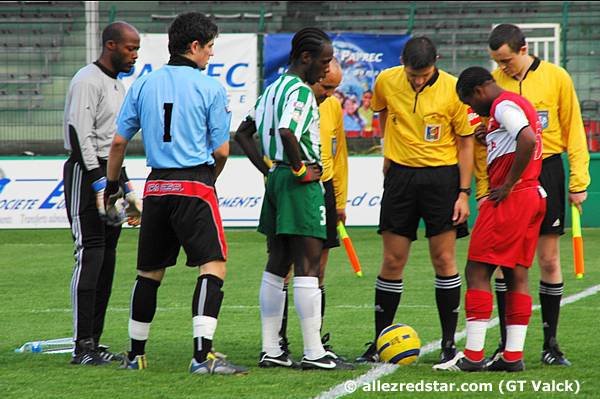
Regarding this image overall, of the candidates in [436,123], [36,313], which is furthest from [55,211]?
[436,123]

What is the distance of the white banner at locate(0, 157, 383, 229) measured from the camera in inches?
656

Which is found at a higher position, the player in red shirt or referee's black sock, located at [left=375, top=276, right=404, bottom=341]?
the player in red shirt

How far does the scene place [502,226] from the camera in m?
6.34

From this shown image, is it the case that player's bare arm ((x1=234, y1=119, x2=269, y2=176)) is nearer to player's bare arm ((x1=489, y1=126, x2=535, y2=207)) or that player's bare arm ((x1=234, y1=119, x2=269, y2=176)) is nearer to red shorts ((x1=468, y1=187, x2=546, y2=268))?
red shorts ((x1=468, y1=187, x2=546, y2=268))

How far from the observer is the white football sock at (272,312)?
260 inches

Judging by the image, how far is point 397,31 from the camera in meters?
20.9

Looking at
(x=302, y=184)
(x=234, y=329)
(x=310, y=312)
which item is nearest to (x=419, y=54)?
(x=302, y=184)

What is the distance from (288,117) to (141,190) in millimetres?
10668

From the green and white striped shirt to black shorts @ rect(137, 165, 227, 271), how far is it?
1.36 ft

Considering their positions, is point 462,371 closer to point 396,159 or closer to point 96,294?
point 396,159

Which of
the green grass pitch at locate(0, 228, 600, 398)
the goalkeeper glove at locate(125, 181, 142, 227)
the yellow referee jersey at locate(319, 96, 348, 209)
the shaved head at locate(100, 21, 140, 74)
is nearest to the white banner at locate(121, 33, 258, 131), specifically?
the green grass pitch at locate(0, 228, 600, 398)

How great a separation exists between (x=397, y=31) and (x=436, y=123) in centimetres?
1428

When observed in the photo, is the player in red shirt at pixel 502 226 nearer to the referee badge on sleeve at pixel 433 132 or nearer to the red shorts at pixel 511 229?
the red shorts at pixel 511 229

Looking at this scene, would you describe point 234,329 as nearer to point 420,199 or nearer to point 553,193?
point 420,199
